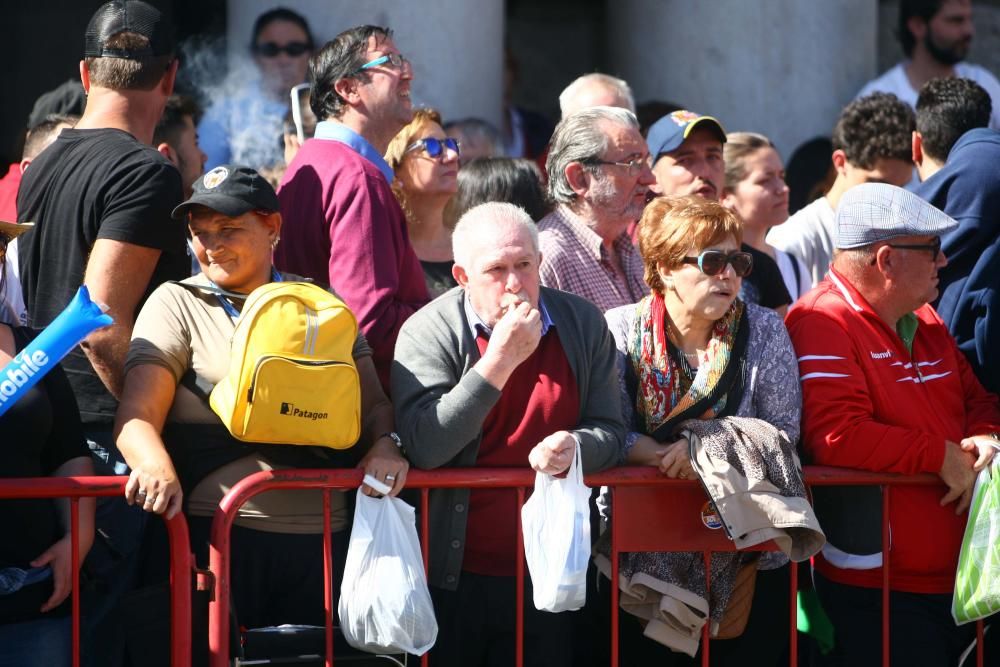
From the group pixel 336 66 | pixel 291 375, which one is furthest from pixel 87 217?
A: pixel 336 66

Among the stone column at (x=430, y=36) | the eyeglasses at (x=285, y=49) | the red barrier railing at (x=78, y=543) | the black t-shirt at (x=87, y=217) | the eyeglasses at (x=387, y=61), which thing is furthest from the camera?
the stone column at (x=430, y=36)

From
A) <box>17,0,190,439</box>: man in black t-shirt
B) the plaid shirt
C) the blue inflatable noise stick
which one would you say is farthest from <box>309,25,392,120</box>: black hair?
the blue inflatable noise stick

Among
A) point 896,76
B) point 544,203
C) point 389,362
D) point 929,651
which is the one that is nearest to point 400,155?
point 544,203

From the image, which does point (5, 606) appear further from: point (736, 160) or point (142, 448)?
point (736, 160)

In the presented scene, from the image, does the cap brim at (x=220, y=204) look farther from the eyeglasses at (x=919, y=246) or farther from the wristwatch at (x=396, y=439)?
the eyeglasses at (x=919, y=246)

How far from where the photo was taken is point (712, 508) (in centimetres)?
414

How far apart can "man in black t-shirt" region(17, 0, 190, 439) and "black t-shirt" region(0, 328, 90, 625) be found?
0.26 m

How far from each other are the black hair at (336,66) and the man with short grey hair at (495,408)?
857 millimetres

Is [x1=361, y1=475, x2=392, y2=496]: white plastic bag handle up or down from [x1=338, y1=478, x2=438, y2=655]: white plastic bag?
up

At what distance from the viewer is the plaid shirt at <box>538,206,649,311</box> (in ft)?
15.7

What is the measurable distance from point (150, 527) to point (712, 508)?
1.59 meters

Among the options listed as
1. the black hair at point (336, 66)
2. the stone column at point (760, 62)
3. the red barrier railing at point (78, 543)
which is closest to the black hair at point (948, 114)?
the black hair at point (336, 66)

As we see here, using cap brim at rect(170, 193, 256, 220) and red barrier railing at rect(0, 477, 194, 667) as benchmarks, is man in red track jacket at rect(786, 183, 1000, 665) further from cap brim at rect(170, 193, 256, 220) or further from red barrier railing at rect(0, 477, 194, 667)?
red barrier railing at rect(0, 477, 194, 667)

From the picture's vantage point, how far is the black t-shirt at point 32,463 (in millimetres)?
3688
